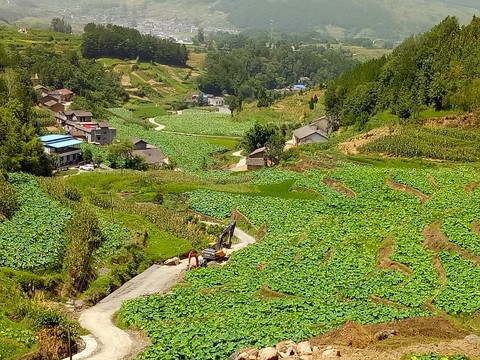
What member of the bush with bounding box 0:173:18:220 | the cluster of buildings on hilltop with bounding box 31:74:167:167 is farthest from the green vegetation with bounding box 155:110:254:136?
the bush with bounding box 0:173:18:220

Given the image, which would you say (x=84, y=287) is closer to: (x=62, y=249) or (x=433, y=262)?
(x=62, y=249)

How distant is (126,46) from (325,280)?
13570 cm

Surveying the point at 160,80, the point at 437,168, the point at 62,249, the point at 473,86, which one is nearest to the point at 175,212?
the point at 62,249

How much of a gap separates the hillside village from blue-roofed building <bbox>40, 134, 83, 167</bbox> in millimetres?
394

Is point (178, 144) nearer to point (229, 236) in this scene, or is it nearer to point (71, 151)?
Result: point (71, 151)

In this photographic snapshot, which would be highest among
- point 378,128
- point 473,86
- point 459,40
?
point 459,40

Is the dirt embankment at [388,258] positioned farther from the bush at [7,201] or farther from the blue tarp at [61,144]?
the blue tarp at [61,144]

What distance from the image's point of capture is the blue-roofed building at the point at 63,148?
62812 millimetres

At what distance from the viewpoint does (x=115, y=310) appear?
26.3m

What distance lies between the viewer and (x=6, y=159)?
48.4 metres

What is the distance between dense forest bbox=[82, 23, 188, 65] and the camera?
143 metres

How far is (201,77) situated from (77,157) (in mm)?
89896

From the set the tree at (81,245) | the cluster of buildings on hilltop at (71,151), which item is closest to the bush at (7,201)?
the tree at (81,245)

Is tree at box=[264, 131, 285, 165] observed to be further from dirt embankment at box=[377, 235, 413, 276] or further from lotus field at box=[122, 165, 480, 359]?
dirt embankment at box=[377, 235, 413, 276]
